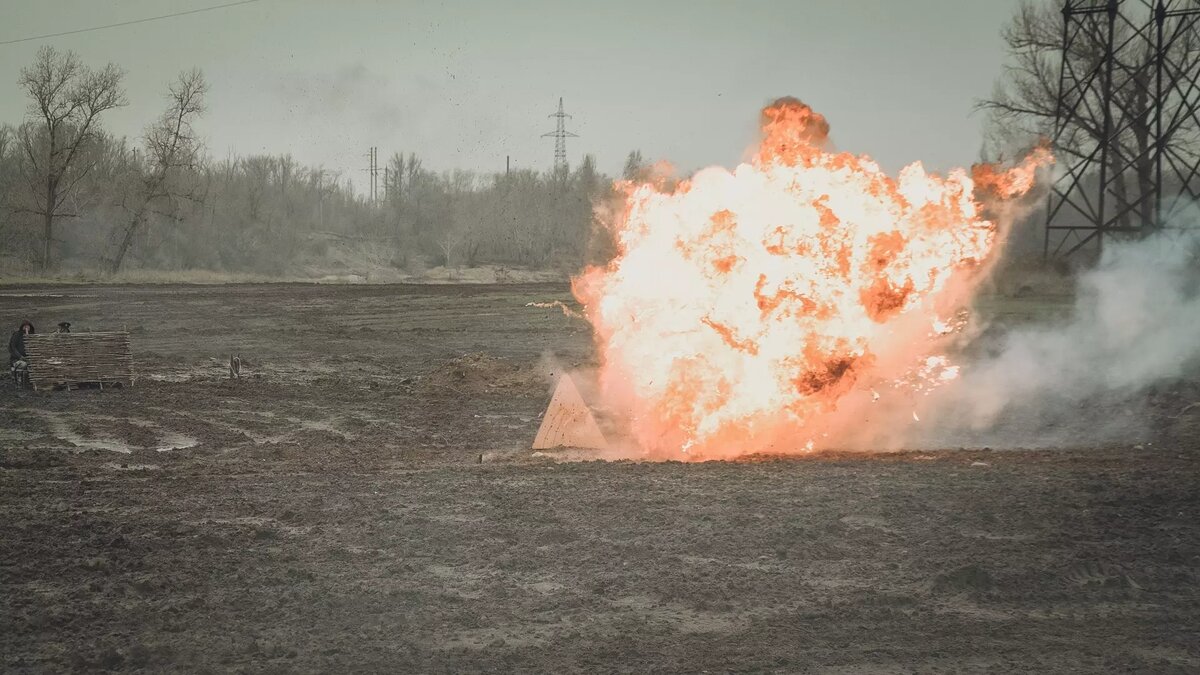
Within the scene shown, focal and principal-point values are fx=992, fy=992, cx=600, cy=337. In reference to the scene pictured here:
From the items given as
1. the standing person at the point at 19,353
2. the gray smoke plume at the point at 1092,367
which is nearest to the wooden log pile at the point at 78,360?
the standing person at the point at 19,353

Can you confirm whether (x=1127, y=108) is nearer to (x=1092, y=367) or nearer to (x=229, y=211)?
(x=1092, y=367)

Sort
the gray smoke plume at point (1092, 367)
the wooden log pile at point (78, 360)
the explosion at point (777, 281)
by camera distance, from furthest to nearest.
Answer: the wooden log pile at point (78, 360) < the gray smoke plume at point (1092, 367) < the explosion at point (777, 281)

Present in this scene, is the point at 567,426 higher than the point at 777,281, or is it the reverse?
the point at 777,281

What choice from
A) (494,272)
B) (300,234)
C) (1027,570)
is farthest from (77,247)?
(1027,570)

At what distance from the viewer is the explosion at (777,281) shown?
39.1ft

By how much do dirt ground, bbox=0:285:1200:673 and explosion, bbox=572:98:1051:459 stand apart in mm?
1116

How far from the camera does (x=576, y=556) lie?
8.07 m

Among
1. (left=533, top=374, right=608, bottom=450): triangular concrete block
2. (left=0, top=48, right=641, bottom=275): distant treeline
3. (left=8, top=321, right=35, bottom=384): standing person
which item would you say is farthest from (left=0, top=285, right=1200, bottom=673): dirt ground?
(left=0, top=48, right=641, bottom=275): distant treeline

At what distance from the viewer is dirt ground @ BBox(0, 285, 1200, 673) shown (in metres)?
6.25

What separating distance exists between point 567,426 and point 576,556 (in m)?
5.50

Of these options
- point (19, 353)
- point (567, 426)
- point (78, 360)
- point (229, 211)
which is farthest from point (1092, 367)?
point (229, 211)

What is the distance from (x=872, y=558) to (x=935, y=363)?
9612mm

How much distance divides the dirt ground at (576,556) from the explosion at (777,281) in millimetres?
1116

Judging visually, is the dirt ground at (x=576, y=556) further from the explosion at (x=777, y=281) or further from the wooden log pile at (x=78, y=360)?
the wooden log pile at (x=78, y=360)
